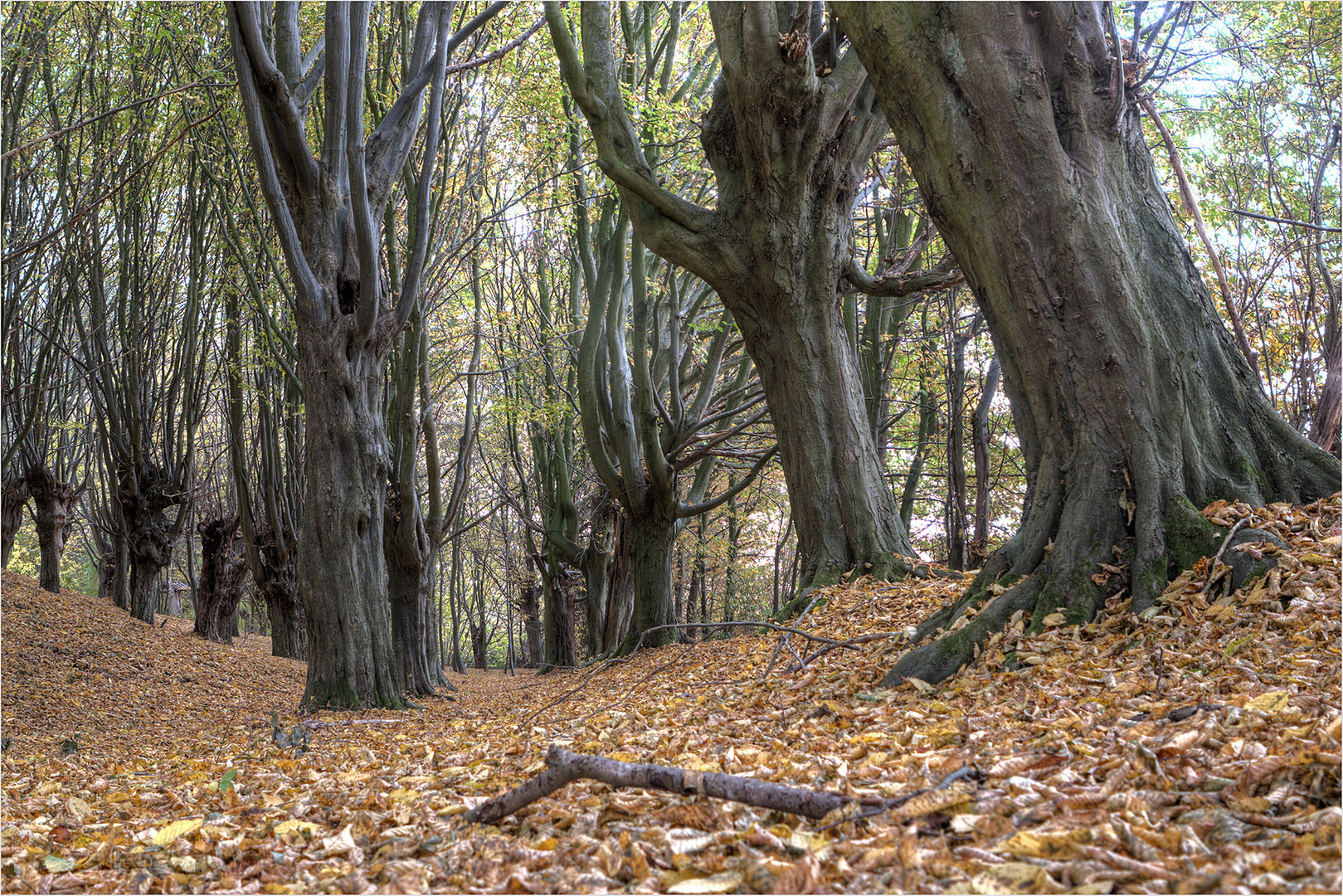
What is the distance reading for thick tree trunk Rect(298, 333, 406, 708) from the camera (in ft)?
21.8

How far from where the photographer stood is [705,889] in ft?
5.11

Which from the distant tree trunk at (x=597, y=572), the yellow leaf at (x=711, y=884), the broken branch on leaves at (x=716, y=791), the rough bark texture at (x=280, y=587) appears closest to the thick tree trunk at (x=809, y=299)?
the broken branch on leaves at (x=716, y=791)

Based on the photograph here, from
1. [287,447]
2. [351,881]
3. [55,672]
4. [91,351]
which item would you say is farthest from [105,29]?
[351,881]

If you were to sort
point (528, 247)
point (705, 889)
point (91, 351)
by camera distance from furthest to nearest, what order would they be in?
point (528, 247), point (91, 351), point (705, 889)

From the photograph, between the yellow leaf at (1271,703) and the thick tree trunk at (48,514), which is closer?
the yellow leaf at (1271,703)

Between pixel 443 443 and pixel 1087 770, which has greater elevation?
pixel 443 443

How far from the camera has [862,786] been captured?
2.06 meters

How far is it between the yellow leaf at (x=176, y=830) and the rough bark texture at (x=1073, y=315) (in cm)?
256

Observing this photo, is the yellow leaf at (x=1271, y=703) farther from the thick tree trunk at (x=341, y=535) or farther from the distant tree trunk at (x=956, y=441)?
the thick tree trunk at (x=341, y=535)

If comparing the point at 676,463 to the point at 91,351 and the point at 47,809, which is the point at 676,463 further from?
the point at 91,351

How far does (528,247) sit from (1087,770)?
11872 millimetres

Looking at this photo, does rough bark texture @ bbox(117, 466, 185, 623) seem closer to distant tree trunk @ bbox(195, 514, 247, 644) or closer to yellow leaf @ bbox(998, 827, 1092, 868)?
distant tree trunk @ bbox(195, 514, 247, 644)

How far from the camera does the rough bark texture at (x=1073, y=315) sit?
3412 millimetres

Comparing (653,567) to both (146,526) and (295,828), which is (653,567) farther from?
(146,526)
